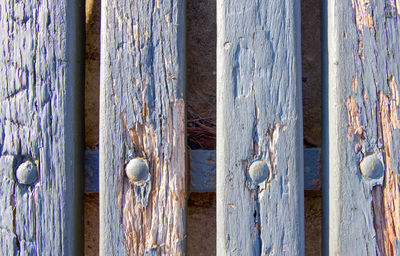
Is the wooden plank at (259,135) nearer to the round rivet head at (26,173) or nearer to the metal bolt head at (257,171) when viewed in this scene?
the metal bolt head at (257,171)

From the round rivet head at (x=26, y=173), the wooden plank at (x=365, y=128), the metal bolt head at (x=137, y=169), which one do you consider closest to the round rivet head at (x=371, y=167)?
the wooden plank at (x=365, y=128)

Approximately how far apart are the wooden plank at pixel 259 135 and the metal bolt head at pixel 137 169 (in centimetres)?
23

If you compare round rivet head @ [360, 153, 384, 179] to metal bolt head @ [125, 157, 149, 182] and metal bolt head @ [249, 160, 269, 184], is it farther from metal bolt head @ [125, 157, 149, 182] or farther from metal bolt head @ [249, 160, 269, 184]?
metal bolt head @ [125, 157, 149, 182]

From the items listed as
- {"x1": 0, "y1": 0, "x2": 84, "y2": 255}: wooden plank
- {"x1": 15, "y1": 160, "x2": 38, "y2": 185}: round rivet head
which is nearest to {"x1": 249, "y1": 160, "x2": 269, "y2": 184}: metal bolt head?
{"x1": 0, "y1": 0, "x2": 84, "y2": 255}: wooden plank

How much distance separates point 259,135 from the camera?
1.02 metres

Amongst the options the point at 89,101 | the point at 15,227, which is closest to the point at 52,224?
the point at 15,227

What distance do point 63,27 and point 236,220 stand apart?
80 centimetres

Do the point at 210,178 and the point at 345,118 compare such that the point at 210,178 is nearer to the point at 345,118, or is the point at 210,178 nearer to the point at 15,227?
the point at 345,118

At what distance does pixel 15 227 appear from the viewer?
41.4 inches

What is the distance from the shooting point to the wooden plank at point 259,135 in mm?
1016

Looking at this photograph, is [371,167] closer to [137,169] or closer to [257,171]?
[257,171]

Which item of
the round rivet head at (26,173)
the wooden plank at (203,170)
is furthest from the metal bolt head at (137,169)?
the round rivet head at (26,173)

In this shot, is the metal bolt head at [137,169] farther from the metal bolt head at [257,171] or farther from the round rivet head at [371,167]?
the round rivet head at [371,167]

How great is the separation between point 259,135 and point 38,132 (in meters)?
0.68
